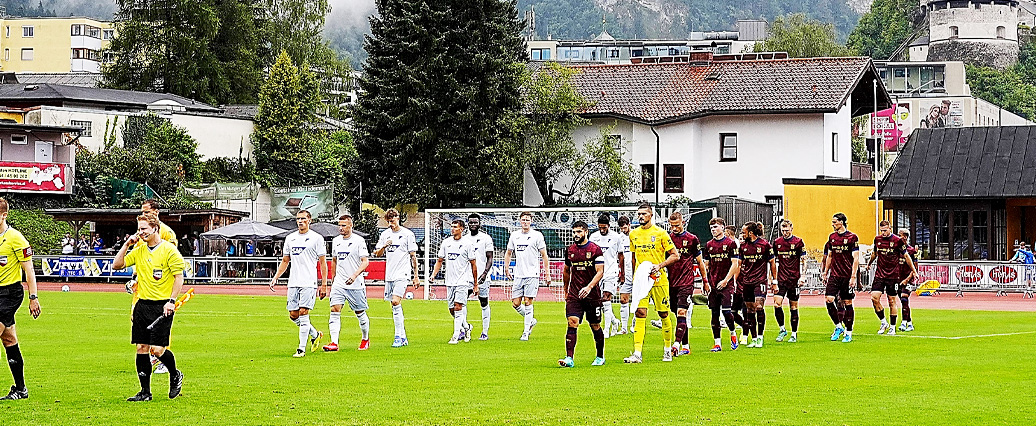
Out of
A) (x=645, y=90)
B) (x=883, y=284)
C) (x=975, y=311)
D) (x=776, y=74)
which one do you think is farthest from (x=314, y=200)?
(x=883, y=284)

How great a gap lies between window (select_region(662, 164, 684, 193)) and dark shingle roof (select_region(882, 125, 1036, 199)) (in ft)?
41.6

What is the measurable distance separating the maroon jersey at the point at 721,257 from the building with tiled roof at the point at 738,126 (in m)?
39.6

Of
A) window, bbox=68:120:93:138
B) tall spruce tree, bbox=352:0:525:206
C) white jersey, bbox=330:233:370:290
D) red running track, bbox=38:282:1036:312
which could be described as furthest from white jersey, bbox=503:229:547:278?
window, bbox=68:120:93:138

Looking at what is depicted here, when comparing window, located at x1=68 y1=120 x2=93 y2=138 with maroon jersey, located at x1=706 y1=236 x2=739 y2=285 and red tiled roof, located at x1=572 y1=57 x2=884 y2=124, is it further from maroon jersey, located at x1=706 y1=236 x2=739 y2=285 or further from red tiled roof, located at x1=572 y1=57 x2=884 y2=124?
maroon jersey, located at x1=706 y1=236 x2=739 y2=285

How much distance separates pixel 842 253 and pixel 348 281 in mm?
7697

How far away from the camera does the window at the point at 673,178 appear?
200ft

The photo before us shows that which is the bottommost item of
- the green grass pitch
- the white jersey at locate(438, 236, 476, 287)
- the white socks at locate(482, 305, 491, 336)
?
the green grass pitch

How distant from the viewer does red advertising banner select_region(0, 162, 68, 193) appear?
5666 cm

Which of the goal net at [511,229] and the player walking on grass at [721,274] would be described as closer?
the player walking on grass at [721,274]

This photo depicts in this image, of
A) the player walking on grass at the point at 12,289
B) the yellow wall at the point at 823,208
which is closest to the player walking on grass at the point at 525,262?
the player walking on grass at the point at 12,289

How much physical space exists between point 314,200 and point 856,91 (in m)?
26.6

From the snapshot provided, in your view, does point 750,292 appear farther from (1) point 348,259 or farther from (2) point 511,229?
(2) point 511,229

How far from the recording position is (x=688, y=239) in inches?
745

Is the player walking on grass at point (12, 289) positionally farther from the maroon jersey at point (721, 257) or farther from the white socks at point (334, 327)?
the maroon jersey at point (721, 257)
